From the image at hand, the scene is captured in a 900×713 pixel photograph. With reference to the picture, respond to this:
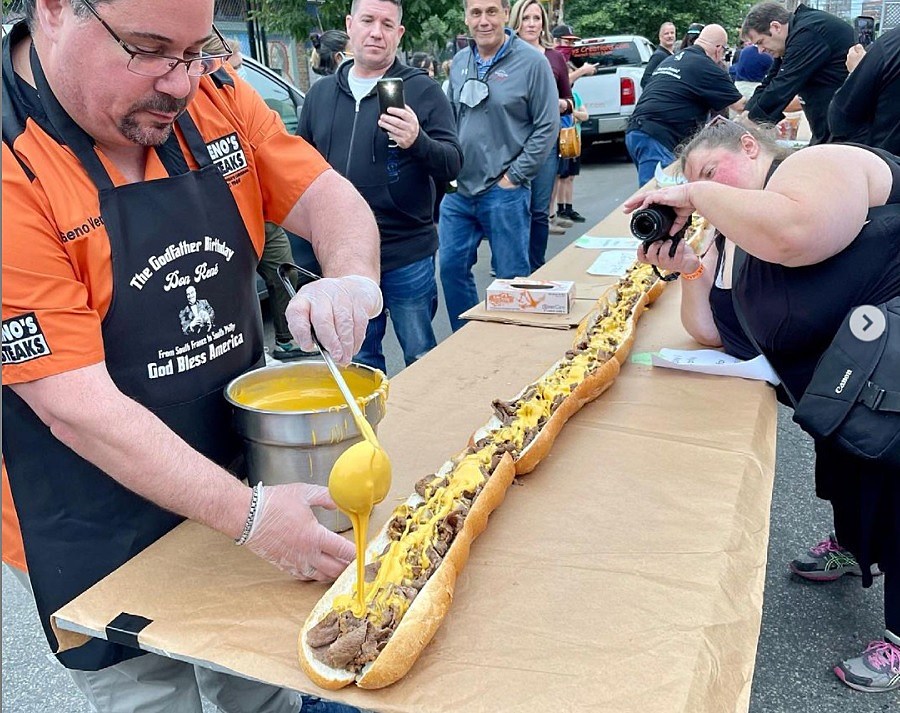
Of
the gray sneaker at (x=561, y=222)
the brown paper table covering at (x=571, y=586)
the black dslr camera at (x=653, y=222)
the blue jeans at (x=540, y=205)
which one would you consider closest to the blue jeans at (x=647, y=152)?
the blue jeans at (x=540, y=205)

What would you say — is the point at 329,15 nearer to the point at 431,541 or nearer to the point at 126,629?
the point at 431,541

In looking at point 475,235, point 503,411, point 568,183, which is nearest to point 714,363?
point 503,411

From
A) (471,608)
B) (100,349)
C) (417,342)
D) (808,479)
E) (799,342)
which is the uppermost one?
(100,349)

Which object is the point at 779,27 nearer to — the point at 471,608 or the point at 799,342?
the point at 799,342

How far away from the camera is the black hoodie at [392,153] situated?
11.9 feet

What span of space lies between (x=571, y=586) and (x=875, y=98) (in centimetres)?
408

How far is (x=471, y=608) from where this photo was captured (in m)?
1.54

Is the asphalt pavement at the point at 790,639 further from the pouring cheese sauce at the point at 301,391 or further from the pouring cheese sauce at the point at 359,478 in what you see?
the pouring cheese sauce at the point at 359,478

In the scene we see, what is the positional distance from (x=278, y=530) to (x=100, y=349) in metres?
0.44

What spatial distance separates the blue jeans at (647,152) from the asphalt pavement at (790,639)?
380cm

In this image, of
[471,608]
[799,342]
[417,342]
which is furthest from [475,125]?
[471,608]

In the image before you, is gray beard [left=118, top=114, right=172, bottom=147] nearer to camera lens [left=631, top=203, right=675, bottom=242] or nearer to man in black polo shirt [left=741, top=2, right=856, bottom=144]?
camera lens [left=631, top=203, right=675, bottom=242]

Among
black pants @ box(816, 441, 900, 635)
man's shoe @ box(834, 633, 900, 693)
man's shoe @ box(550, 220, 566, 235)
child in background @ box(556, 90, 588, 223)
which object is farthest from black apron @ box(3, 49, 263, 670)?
child in background @ box(556, 90, 588, 223)

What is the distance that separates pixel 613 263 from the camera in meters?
3.81
